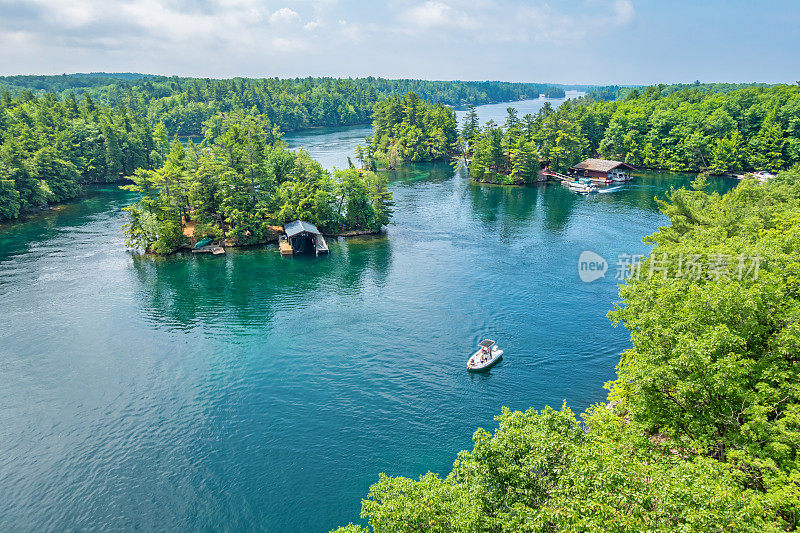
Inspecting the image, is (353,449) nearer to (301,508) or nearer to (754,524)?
(301,508)

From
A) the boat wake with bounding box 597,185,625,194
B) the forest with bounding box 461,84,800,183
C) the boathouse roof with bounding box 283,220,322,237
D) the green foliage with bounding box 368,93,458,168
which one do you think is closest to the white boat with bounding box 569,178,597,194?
the boat wake with bounding box 597,185,625,194

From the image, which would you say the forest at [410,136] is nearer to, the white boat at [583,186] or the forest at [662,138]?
the forest at [662,138]

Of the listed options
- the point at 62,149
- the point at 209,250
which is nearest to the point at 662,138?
the point at 209,250

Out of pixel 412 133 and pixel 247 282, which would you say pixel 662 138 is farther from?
pixel 247 282

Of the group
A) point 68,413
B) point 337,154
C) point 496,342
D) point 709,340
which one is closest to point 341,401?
point 496,342

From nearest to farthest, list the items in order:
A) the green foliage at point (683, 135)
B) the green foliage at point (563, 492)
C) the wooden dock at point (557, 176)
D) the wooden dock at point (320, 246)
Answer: the green foliage at point (563, 492) → the wooden dock at point (320, 246) → the green foliage at point (683, 135) → the wooden dock at point (557, 176)

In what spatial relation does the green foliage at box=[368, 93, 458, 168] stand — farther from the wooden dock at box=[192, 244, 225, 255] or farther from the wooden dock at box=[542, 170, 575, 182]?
the wooden dock at box=[192, 244, 225, 255]

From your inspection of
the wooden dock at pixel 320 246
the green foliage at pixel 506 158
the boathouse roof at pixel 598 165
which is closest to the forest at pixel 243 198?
the wooden dock at pixel 320 246
